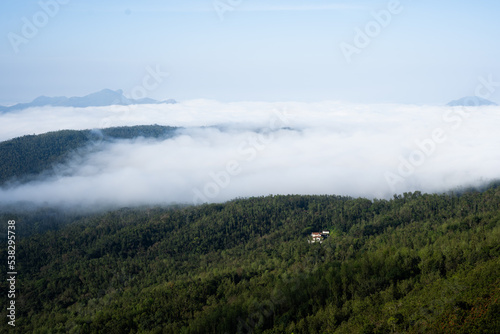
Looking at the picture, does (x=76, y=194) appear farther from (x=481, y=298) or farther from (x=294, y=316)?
(x=481, y=298)

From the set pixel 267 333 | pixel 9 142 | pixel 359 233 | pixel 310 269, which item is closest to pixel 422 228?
pixel 359 233

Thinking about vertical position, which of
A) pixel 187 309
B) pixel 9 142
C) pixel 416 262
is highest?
pixel 9 142

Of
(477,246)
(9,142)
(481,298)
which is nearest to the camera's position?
(481,298)

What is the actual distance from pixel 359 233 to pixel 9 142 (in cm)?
19064

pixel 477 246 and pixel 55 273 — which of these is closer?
pixel 477 246

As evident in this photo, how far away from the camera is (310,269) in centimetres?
6034

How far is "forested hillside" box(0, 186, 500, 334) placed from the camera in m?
41.3

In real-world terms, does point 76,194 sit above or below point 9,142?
below

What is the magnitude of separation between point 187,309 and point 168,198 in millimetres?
133896

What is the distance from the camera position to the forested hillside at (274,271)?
4131cm

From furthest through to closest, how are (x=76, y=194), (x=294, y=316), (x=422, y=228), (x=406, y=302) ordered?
(x=76, y=194)
(x=422, y=228)
(x=294, y=316)
(x=406, y=302)

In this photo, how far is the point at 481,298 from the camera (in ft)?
114

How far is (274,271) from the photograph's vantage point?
6366cm

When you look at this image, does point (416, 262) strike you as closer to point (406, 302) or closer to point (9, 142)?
point (406, 302)
